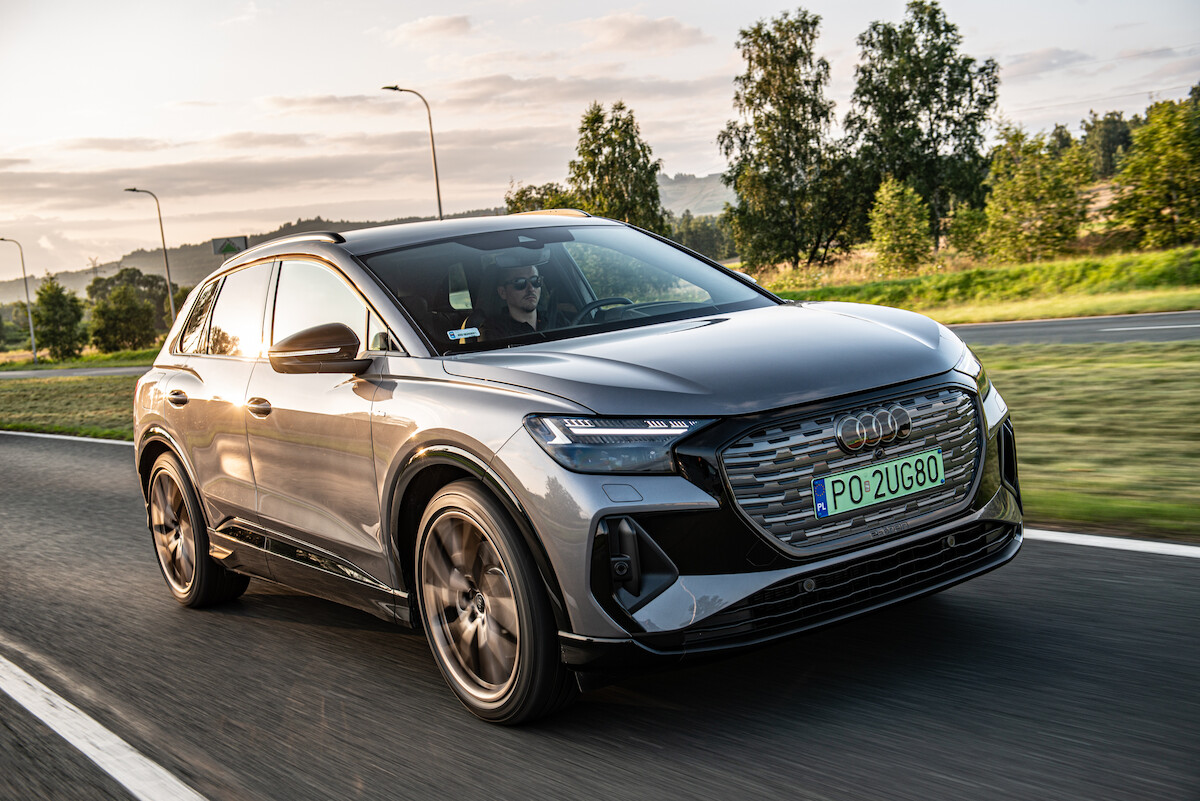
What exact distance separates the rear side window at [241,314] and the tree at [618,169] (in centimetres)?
Answer: 4740

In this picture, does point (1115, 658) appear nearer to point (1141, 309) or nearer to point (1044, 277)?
point (1141, 309)

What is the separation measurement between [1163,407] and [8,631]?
7.74 metres

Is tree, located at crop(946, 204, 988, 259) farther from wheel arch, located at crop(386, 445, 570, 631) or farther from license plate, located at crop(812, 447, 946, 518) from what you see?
wheel arch, located at crop(386, 445, 570, 631)

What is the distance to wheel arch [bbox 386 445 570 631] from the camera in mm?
3238

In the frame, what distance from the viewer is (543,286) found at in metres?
4.52

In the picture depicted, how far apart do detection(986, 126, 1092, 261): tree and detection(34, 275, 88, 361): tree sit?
74731 millimetres

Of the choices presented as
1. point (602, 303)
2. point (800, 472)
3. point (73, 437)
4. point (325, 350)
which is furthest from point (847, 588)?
point (73, 437)

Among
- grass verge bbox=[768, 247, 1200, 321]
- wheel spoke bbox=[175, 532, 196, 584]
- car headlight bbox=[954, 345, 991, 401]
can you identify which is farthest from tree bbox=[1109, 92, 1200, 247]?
wheel spoke bbox=[175, 532, 196, 584]

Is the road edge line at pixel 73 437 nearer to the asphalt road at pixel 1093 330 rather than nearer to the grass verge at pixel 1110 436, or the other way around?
the grass verge at pixel 1110 436

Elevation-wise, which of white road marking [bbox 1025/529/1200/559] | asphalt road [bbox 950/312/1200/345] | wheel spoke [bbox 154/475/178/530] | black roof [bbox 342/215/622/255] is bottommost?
asphalt road [bbox 950/312/1200/345]

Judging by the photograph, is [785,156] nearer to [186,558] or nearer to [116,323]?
[186,558]

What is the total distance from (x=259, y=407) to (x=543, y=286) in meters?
1.28

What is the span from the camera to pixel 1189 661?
11.4 feet

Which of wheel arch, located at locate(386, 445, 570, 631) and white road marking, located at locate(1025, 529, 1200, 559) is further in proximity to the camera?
white road marking, located at locate(1025, 529, 1200, 559)
